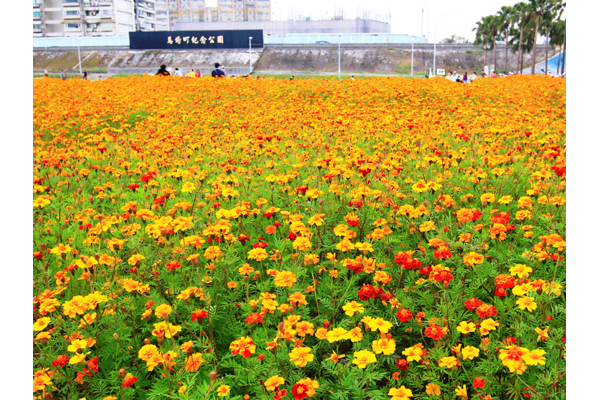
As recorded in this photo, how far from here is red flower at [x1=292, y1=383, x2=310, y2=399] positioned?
144cm

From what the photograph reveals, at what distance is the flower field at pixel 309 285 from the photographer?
1.76 meters

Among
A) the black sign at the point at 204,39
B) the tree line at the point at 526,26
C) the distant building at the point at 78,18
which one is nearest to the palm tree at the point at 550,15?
the tree line at the point at 526,26

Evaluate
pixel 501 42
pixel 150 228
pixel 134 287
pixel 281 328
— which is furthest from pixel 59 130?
pixel 501 42

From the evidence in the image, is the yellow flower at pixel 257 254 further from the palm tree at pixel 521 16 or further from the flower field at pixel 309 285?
the palm tree at pixel 521 16

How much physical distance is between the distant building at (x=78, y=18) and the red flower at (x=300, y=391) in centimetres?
8880

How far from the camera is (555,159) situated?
12.3 feet

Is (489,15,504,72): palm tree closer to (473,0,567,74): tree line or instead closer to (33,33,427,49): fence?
(473,0,567,74): tree line

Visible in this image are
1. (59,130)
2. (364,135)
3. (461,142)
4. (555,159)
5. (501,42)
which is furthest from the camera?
(501,42)

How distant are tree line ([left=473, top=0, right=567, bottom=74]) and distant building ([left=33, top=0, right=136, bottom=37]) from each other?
62295 mm

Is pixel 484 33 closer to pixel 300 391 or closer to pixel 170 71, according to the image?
pixel 170 71

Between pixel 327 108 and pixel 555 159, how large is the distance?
4240 millimetres

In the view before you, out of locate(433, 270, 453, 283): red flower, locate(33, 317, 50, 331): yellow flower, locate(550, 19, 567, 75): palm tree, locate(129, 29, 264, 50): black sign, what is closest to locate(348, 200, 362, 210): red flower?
locate(433, 270, 453, 283): red flower

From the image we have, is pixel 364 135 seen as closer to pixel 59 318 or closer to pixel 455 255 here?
pixel 455 255

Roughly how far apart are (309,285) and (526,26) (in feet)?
172
